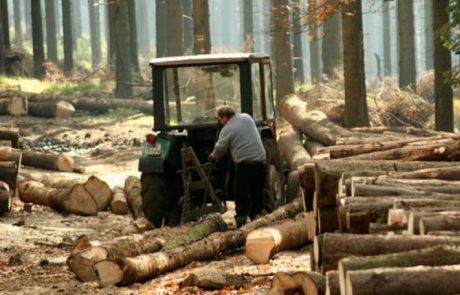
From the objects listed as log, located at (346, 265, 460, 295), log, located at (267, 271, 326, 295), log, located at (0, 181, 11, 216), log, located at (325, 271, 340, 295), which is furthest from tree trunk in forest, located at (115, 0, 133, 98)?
log, located at (346, 265, 460, 295)

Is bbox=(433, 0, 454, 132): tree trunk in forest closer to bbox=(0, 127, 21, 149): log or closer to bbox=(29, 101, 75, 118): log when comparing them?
bbox=(0, 127, 21, 149): log

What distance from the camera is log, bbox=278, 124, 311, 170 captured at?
56.2 feet

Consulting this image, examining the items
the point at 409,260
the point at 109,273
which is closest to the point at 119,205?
the point at 109,273

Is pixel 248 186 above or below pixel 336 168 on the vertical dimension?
below

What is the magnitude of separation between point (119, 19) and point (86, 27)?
106 metres

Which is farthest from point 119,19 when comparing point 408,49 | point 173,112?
point 173,112

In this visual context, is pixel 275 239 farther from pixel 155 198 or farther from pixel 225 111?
pixel 155 198

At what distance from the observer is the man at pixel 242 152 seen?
1325 centimetres

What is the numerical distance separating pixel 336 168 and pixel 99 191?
6.66 meters

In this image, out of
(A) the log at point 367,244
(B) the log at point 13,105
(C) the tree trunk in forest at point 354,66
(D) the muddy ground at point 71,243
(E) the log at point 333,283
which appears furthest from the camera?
(B) the log at point 13,105

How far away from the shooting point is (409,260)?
6.09 metres

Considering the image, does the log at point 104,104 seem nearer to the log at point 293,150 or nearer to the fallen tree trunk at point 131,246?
the log at point 293,150

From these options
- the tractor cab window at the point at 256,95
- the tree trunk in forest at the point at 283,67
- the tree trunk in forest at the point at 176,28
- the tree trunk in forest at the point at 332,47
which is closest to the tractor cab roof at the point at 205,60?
the tractor cab window at the point at 256,95

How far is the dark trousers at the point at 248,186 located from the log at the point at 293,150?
2.79 meters
